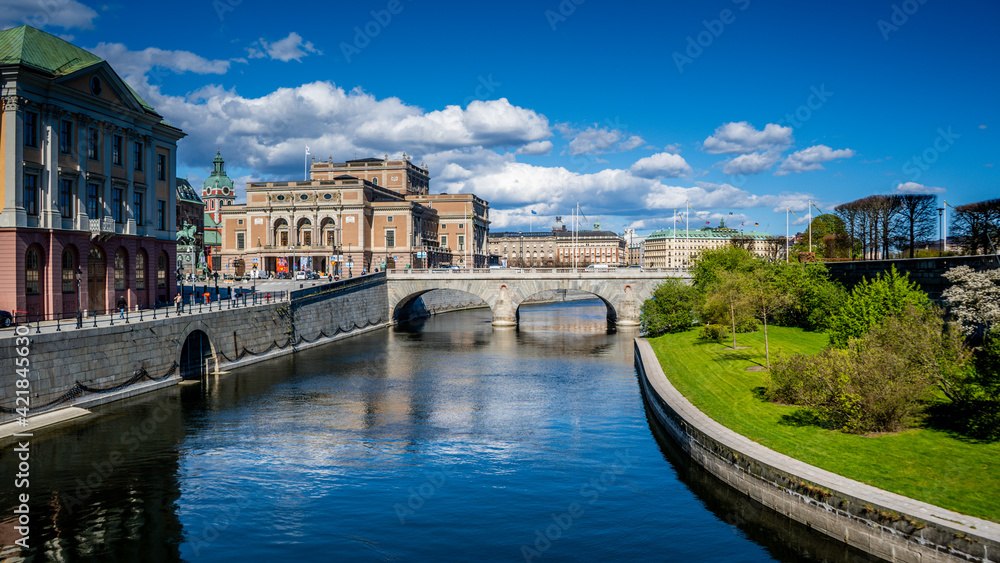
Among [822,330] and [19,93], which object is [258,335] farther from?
[822,330]

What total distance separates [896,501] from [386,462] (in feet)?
62.0

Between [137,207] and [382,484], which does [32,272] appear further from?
[382,484]

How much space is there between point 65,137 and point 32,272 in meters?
8.84

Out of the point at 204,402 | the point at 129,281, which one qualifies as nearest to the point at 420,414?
the point at 204,402

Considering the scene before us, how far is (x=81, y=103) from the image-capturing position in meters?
45.6

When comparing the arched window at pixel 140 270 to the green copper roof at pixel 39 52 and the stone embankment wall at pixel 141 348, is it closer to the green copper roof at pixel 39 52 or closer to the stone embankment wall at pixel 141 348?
the stone embankment wall at pixel 141 348

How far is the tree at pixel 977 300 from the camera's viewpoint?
28531 millimetres

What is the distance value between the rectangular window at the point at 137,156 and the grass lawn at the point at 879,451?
136 feet

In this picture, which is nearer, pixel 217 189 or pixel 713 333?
pixel 713 333

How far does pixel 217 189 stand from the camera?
7426 inches

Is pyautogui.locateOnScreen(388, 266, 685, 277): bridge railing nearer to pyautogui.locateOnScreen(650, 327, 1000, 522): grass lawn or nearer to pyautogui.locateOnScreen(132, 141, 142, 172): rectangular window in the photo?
pyautogui.locateOnScreen(132, 141, 142, 172): rectangular window

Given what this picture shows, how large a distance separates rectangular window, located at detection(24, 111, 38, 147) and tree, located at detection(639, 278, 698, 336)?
52.6 m

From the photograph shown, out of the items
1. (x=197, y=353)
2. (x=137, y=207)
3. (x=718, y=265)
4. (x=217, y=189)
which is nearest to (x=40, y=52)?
(x=137, y=207)

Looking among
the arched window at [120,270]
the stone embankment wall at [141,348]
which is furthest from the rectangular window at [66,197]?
the stone embankment wall at [141,348]
